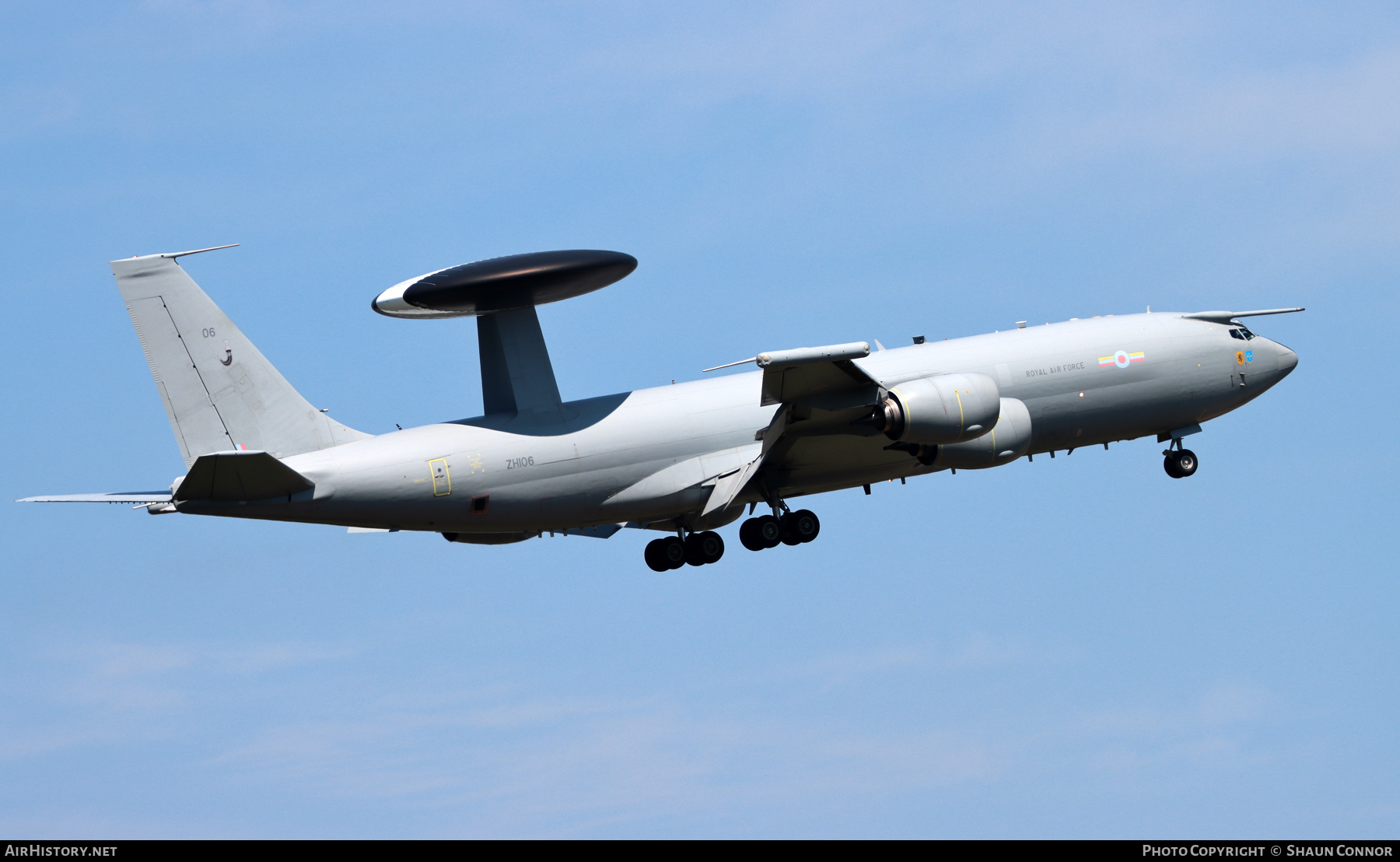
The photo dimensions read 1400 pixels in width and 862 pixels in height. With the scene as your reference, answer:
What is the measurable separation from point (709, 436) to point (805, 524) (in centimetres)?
358

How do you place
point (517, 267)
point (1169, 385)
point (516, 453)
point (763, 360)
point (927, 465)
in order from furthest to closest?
point (1169, 385), point (927, 465), point (516, 453), point (517, 267), point (763, 360)

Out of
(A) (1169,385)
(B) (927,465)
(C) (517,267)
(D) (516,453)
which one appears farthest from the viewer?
A: (A) (1169,385)

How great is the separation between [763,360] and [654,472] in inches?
246

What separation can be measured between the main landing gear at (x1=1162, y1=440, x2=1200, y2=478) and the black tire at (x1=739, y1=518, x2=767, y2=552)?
12.1 m

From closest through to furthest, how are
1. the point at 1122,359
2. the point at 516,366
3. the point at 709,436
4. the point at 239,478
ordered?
the point at 239,478, the point at 516,366, the point at 709,436, the point at 1122,359

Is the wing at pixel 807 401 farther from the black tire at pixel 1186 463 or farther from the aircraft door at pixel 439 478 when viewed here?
the black tire at pixel 1186 463

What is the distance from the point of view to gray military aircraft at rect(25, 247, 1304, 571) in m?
29.6

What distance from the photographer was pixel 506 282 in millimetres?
29703

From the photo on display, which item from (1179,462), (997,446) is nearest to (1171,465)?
(1179,462)

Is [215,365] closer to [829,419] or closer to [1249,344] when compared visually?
[829,419]

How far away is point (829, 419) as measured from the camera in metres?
32.2

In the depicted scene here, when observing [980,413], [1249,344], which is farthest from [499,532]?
[1249,344]

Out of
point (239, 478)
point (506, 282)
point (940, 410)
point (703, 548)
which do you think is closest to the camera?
point (239, 478)

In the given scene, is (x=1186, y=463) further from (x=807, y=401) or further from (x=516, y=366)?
(x=516, y=366)
